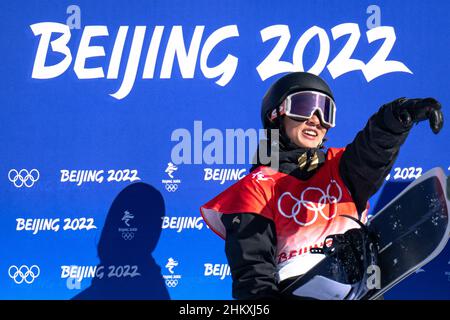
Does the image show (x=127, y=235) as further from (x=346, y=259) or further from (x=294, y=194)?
(x=346, y=259)

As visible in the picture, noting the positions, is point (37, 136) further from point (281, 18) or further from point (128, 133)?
point (281, 18)

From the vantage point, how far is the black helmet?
334cm

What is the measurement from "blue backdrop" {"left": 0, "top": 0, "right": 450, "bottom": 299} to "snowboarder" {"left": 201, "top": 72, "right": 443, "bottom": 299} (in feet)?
3.20

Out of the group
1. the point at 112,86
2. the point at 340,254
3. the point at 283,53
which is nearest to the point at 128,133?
the point at 112,86

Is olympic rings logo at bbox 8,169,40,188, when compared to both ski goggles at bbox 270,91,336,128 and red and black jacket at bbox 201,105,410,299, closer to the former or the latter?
red and black jacket at bbox 201,105,410,299

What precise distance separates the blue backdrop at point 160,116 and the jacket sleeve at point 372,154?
3.62ft

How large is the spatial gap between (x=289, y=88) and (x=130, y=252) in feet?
5.19

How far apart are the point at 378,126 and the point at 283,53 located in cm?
149

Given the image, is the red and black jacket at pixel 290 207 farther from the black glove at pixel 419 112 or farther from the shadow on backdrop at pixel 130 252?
the shadow on backdrop at pixel 130 252

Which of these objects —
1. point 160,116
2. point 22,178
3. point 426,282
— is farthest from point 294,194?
point 22,178

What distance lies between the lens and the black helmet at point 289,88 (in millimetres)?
3340

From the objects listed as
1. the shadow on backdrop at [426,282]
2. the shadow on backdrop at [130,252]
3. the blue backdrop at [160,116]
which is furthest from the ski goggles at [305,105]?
the shadow on backdrop at [130,252]

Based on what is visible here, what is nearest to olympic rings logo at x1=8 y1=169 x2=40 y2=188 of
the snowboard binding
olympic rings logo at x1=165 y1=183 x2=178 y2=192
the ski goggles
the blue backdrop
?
the blue backdrop

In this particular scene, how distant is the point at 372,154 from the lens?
3.09 meters
